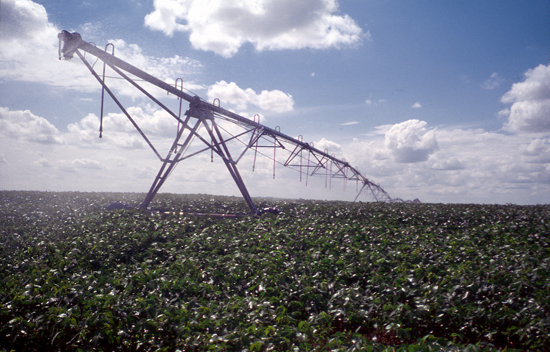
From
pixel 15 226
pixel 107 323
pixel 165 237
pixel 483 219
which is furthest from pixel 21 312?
pixel 483 219

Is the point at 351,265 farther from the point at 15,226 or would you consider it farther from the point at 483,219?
the point at 15,226

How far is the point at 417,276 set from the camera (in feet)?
27.8

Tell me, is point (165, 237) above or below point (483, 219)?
below

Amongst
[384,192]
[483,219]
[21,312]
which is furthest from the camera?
[384,192]

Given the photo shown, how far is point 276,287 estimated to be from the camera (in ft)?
26.2

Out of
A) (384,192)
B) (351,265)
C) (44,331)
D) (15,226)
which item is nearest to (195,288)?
(44,331)

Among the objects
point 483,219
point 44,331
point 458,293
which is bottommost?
point 44,331

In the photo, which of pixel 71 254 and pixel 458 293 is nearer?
pixel 458 293

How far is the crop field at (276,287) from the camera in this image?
5.87 metres

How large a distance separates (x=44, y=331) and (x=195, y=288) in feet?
9.69

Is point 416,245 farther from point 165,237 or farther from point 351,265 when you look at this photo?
point 165,237

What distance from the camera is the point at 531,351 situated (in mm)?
5758

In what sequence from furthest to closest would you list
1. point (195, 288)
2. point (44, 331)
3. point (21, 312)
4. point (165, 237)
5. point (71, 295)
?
point (165, 237)
point (195, 288)
point (71, 295)
point (21, 312)
point (44, 331)

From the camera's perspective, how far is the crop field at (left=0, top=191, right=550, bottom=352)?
5.87 meters
